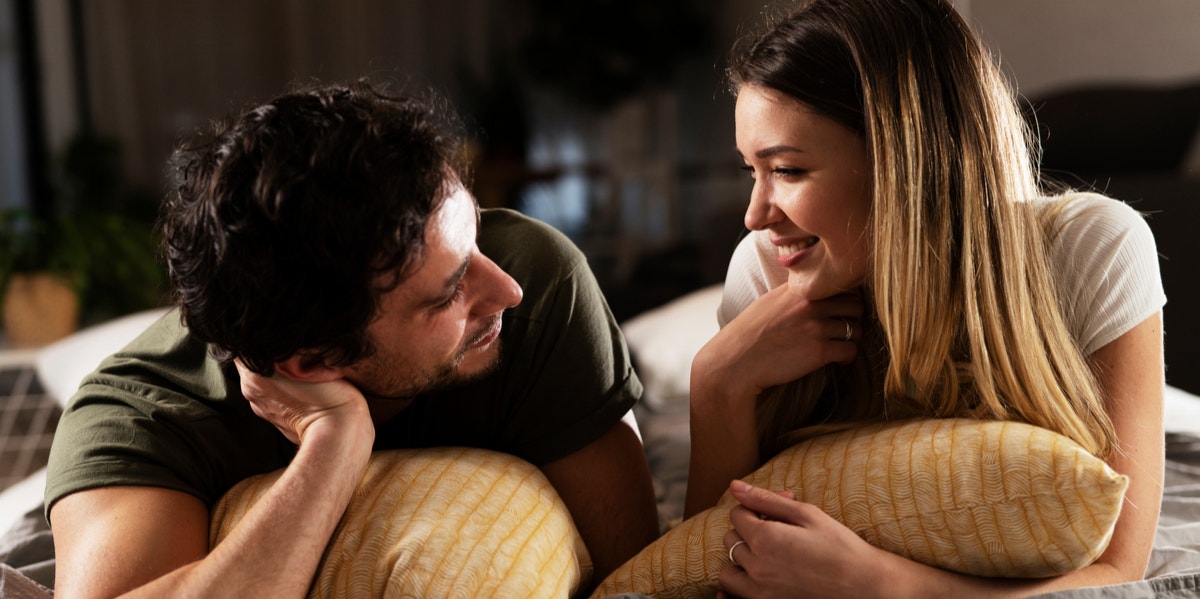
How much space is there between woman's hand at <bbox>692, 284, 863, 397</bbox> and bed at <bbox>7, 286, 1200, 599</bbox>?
23 centimetres

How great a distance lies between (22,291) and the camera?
310cm

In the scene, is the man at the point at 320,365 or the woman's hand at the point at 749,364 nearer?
the man at the point at 320,365

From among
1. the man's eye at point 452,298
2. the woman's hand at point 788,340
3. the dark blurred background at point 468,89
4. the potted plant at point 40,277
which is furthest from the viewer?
the dark blurred background at point 468,89

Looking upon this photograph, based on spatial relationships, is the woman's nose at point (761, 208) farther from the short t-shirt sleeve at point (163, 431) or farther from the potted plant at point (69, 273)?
the potted plant at point (69, 273)

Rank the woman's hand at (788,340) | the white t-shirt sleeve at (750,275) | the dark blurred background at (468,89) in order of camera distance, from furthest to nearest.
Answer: the dark blurred background at (468,89), the white t-shirt sleeve at (750,275), the woman's hand at (788,340)

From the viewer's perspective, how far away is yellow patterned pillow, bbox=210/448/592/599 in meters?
0.86

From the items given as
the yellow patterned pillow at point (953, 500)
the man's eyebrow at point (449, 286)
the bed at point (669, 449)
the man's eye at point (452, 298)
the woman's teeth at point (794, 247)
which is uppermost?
the woman's teeth at point (794, 247)

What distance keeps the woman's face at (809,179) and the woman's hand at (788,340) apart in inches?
1.9

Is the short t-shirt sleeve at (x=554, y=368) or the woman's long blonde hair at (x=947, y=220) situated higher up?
the woman's long blonde hair at (x=947, y=220)

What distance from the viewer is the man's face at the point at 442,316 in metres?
0.92

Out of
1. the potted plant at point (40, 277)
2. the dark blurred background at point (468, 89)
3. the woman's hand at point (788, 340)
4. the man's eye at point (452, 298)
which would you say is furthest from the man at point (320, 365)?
the dark blurred background at point (468, 89)

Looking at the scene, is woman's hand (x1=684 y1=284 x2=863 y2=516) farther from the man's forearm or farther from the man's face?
the man's forearm

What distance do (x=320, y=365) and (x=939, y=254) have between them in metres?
0.55

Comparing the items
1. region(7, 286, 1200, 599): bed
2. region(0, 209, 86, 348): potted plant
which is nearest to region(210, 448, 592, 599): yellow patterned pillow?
region(7, 286, 1200, 599): bed
